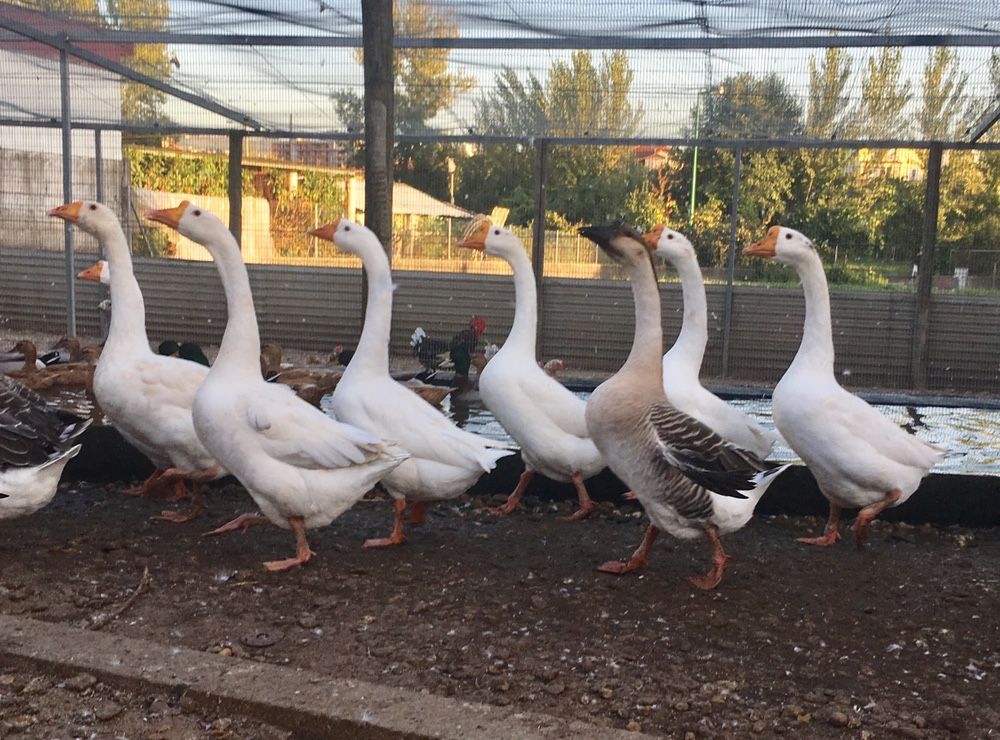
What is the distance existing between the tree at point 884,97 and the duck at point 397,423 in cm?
581

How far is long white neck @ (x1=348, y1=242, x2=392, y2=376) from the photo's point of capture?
15.4ft

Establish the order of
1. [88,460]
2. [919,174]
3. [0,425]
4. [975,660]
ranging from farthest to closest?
[919,174], [88,460], [0,425], [975,660]

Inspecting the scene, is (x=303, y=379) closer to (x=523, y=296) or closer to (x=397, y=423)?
(x=523, y=296)

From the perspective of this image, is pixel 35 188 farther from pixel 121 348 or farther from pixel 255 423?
pixel 255 423

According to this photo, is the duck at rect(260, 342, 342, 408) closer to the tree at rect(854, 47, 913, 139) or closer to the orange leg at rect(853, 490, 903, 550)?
the orange leg at rect(853, 490, 903, 550)

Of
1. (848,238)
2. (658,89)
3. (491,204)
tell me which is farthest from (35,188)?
A: (848,238)

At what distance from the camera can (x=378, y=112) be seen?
5719 mm

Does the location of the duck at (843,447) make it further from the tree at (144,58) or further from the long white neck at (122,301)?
the tree at (144,58)

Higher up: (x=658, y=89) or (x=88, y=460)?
(x=658, y=89)

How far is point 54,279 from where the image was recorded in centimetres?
1100

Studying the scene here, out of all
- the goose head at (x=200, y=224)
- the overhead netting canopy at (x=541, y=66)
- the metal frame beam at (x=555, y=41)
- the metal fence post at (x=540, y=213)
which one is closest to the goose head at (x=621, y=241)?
the goose head at (x=200, y=224)

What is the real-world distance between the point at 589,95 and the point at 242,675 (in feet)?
24.1

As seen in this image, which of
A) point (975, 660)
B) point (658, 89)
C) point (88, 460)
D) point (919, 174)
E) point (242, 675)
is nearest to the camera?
point (242, 675)

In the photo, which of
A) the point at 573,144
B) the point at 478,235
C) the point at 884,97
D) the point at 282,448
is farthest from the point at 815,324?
the point at 573,144
